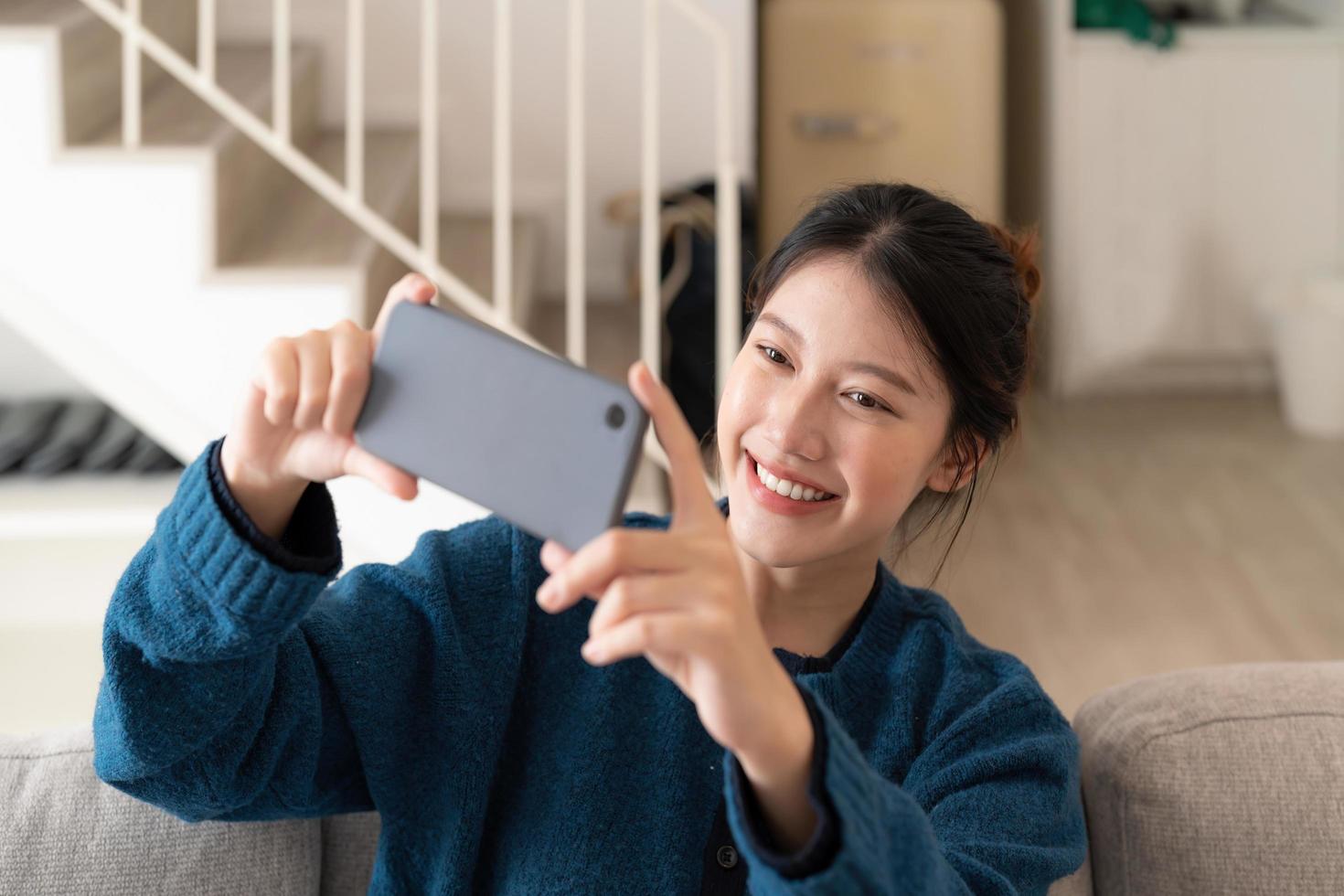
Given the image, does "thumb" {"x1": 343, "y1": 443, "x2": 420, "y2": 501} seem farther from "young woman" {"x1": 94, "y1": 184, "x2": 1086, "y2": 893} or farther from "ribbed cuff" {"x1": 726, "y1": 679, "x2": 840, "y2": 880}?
"ribbed cuff" {"x1": 726, "y1": 679, "x2": 840, "y2": 880}

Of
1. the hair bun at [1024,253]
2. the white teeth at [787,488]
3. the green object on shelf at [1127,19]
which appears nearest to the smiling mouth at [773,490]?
the white teeth at [787,488]

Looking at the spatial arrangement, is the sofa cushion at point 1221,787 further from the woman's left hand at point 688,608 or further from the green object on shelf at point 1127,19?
the green object on shelf at point 1127,19

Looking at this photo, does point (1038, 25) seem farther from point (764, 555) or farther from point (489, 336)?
point (489, 336)

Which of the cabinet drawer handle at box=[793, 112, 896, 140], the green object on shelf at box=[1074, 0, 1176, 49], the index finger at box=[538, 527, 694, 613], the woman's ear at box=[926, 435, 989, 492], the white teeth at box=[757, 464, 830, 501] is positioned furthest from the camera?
the green object on shelf at box=[1074, 0, 1176, 49]

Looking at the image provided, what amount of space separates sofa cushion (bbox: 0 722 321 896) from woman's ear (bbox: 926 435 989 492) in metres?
0.58

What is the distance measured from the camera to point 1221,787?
3.73 ft

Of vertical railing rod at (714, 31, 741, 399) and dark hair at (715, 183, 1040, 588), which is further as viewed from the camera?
vertical railing rod at (714, 31, 741, 399)

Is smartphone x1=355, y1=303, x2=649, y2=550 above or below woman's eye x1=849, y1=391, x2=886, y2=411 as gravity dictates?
above

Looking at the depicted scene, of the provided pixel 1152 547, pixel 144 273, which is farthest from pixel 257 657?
pixel 1152 547

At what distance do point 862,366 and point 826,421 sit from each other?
5 cm

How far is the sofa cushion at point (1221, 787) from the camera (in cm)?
111

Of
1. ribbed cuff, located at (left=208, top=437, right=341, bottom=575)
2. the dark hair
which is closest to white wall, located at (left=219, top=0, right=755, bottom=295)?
the dark hair

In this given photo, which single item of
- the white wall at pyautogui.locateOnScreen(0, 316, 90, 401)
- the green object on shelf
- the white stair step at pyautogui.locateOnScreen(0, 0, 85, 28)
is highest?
the white stair step at pyautogui.locateOnScreen(0, 0, 85, 28)

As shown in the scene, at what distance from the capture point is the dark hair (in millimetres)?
1112
